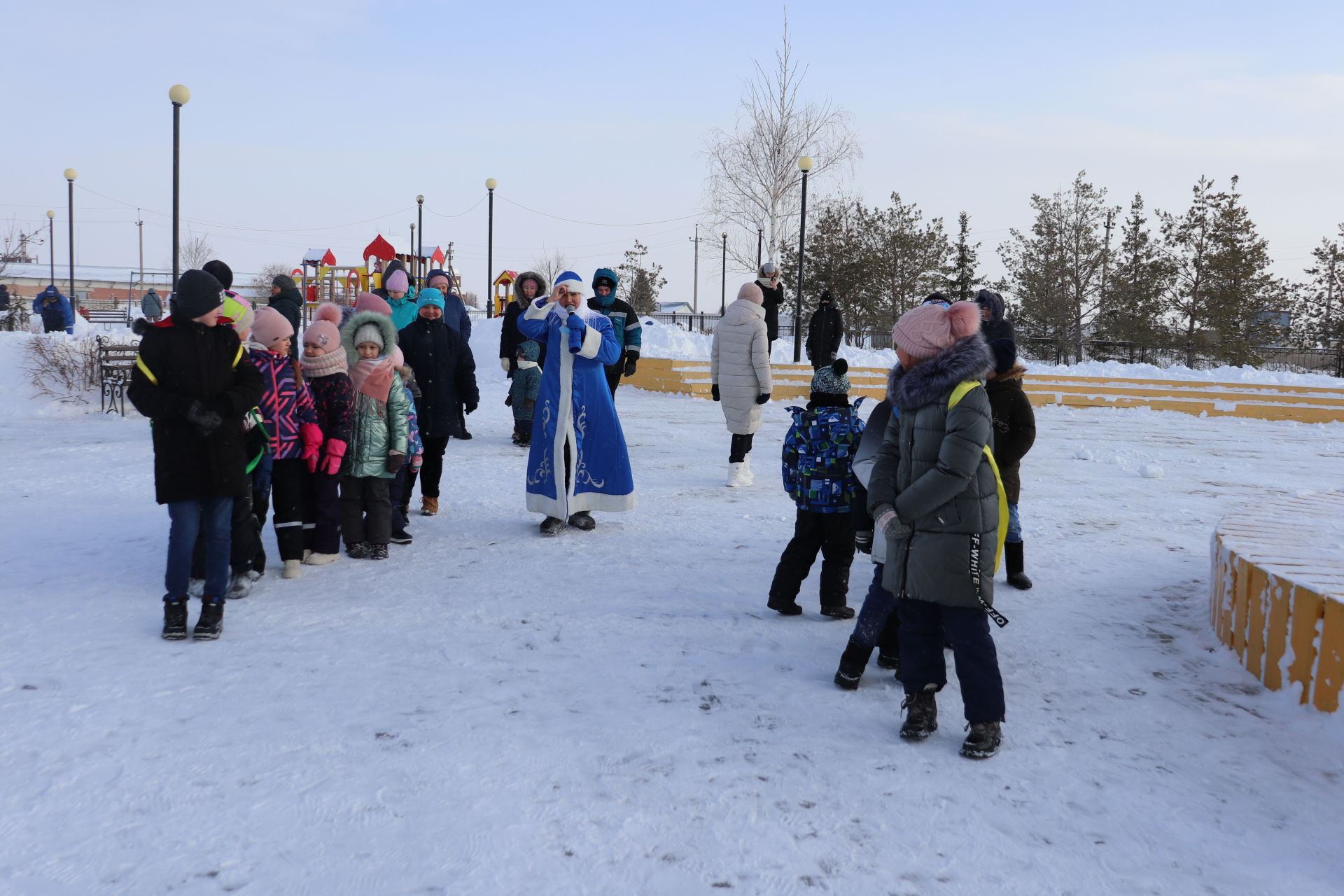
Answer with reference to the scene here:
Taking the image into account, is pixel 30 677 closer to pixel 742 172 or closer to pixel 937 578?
pixel 937 578

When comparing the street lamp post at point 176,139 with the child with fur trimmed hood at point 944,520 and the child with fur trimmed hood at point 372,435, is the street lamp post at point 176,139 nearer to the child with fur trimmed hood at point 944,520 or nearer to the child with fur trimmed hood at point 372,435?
the child with fur trimmed hood at point 372,435

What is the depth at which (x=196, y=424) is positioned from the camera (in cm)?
393

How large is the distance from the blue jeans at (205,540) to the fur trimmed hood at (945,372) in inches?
118

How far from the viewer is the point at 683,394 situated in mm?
17375

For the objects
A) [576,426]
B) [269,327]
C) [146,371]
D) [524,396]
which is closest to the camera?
[146,371]

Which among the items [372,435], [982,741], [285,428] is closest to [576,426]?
[372,435]

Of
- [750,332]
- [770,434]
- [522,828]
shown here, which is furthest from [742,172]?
[522,828]

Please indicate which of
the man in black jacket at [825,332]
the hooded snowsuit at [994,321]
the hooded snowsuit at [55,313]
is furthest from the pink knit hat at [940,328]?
the hooded snowsuit at [55,313]

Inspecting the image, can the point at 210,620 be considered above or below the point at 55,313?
below

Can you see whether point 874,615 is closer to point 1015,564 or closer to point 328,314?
point 1015,564

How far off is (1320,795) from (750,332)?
5527mm

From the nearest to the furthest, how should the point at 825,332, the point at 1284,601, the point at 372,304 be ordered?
the point at 1284,601
the point at 372,304
the point at 825,332

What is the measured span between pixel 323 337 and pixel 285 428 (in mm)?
634

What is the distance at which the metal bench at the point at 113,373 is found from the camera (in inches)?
488
